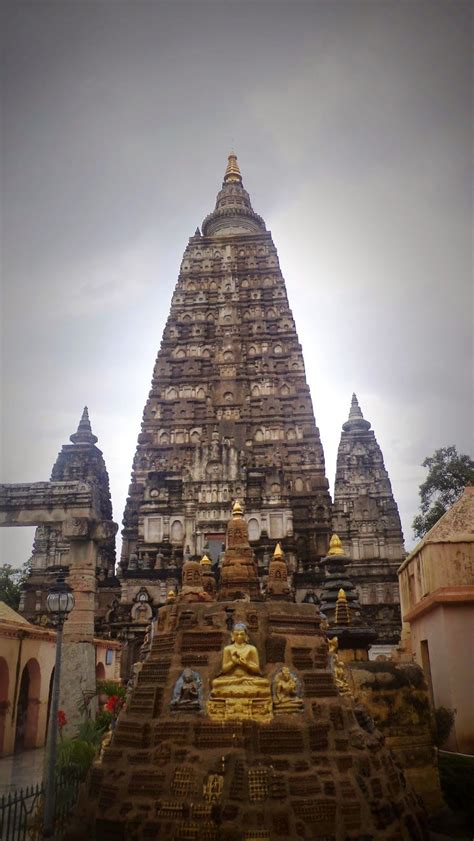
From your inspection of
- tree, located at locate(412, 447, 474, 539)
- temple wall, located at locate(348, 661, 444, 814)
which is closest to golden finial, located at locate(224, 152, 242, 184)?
tree, located at locate(412, 447, 474, 539)

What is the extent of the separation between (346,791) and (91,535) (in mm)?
14425

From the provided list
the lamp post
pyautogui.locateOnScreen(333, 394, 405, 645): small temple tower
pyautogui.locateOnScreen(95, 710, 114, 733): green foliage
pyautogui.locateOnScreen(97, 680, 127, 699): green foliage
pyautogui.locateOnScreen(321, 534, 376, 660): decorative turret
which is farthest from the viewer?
pyautogui.locateOnScreen(333, 394, 405, 645): small temple tower

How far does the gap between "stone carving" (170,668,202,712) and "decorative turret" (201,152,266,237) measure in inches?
1534

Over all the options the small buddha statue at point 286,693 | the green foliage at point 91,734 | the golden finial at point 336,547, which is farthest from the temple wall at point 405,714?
the golden finial at point 336,547

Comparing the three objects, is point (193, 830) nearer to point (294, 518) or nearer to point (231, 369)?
point (294, 518)

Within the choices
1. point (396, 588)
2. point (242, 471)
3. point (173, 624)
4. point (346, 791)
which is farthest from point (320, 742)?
point (396, 588)

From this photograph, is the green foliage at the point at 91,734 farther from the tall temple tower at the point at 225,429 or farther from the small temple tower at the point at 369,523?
the small temple tower at the point at 369,523

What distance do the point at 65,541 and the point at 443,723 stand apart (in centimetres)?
3125

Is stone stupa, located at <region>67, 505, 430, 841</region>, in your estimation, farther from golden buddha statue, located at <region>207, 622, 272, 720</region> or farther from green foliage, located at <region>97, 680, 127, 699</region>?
green foliage, located at <region>97, 680, 127, 699</region>

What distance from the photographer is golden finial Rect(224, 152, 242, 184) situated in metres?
50.7

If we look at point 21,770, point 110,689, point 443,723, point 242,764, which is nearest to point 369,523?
point 110,689

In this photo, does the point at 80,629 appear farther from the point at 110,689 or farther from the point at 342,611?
the point at 342,611

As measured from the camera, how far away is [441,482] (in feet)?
113

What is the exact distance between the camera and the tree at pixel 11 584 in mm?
48219
